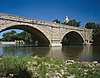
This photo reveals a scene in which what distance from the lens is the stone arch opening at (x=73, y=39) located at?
5550 cm

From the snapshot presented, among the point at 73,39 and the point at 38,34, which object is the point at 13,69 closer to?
the point at 38,34

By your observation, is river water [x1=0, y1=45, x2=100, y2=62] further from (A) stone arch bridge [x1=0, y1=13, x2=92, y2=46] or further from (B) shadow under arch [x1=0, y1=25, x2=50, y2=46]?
(B) shadow under arch [x1=0, y1=25, x2=50, y2=46]

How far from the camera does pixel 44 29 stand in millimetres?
38688

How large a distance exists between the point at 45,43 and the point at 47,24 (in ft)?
20.3

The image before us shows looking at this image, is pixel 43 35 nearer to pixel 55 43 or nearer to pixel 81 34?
pixel 55 43

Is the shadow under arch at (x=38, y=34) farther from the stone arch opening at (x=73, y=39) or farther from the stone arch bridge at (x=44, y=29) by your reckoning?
the stone arch opening at (x=73, y=39)

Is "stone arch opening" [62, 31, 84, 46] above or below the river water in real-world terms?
above

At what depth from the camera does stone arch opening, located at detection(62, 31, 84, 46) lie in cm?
5550

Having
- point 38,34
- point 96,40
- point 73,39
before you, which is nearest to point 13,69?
point 38,34

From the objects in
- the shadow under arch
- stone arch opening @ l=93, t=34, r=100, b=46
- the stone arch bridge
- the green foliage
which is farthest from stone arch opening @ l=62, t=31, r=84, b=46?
the green foliage

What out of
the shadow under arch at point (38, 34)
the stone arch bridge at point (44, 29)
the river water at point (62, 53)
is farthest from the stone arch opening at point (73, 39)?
the river water at point (62, 53)

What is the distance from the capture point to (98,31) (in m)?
54.9

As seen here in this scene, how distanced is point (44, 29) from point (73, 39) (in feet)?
85.1

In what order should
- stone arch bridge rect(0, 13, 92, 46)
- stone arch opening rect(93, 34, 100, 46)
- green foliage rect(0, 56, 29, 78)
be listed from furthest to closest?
1. stone arch opening rect(93, 34, 100, 46)
2. stone arch bridge rect(0, 13, 92, 46)
3. green foliage rect(0, 56, 29, 78)
